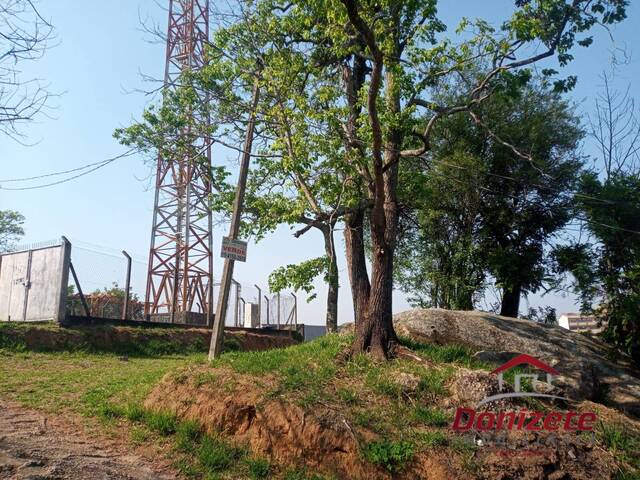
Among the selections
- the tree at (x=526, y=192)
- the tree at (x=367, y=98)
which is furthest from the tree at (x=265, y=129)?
the tree at (x=526, y=192)

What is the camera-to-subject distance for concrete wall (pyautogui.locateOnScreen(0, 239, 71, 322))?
45.4 feet

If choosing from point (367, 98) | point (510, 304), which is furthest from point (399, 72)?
point (510, 304)

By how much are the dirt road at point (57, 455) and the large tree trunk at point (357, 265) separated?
174 inches

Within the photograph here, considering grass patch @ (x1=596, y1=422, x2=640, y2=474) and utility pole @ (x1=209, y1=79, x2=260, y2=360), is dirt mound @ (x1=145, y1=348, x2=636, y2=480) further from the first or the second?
utility pole @ (x1=209, y1=79, x2=260, y2=360)

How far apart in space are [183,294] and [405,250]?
10.8 m

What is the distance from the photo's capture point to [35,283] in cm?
1435

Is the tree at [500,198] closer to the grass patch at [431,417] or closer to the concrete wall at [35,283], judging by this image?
the grass patch at [431,417]

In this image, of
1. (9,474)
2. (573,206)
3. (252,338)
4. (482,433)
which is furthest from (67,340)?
(573,206)

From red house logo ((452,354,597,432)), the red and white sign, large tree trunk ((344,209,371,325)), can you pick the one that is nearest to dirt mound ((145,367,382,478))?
red house logo ((452,354,597,432))

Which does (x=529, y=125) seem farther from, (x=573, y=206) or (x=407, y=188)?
(x=407, y=188)

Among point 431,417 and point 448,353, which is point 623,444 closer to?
point 431,417

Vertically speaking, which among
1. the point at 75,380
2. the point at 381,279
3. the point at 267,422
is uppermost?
the point at 381,279

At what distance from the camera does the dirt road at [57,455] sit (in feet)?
18.2

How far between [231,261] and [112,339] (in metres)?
5.72
